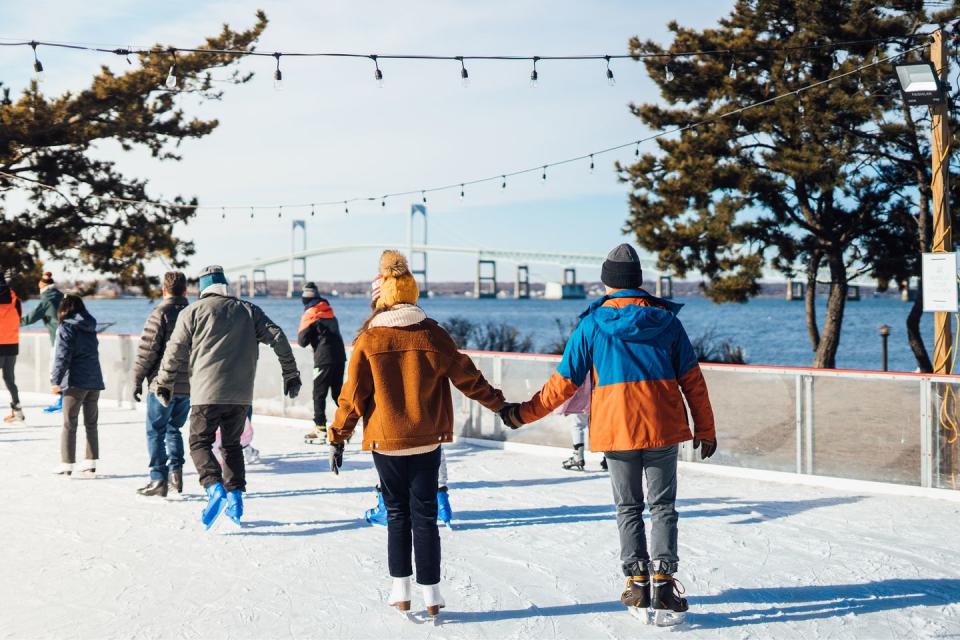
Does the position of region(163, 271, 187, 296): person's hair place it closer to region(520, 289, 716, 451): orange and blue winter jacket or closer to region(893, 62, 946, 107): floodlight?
region(520, 289, 716, 451): orange and blue winter jacket

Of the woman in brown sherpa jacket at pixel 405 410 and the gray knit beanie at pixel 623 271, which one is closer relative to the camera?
the woman in brown sherpa jacket at pixel 405 410

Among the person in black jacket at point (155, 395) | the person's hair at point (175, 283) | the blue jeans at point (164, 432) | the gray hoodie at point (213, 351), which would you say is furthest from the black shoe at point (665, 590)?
the person's hair at point (175, 283)

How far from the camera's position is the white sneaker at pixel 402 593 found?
151 inches

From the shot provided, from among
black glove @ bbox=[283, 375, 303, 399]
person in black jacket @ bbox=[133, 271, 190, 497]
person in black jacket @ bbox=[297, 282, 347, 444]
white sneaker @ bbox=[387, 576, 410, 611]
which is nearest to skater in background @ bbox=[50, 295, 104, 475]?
person in black jacket @ bbox=[133, 271, 190, 497]

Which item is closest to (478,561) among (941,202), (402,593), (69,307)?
(402,593)

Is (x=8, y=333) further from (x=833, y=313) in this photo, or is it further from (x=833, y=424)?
(x=833, y=313)

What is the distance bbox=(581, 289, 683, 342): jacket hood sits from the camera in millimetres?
3750

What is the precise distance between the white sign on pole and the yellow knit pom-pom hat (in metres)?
4.94

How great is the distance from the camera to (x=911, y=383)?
6.54m

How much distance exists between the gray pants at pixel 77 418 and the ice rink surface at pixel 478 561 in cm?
23

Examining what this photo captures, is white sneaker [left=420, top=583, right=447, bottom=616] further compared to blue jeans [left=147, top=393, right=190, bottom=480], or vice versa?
blue jeans [left=147, top=393, right=190, bottom=480]

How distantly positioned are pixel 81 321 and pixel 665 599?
4.73 meters

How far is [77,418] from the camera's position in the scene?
6.84 meters

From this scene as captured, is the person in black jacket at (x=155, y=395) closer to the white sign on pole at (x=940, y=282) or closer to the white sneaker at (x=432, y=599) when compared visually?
the white sneaker at (x=432, y=599)
